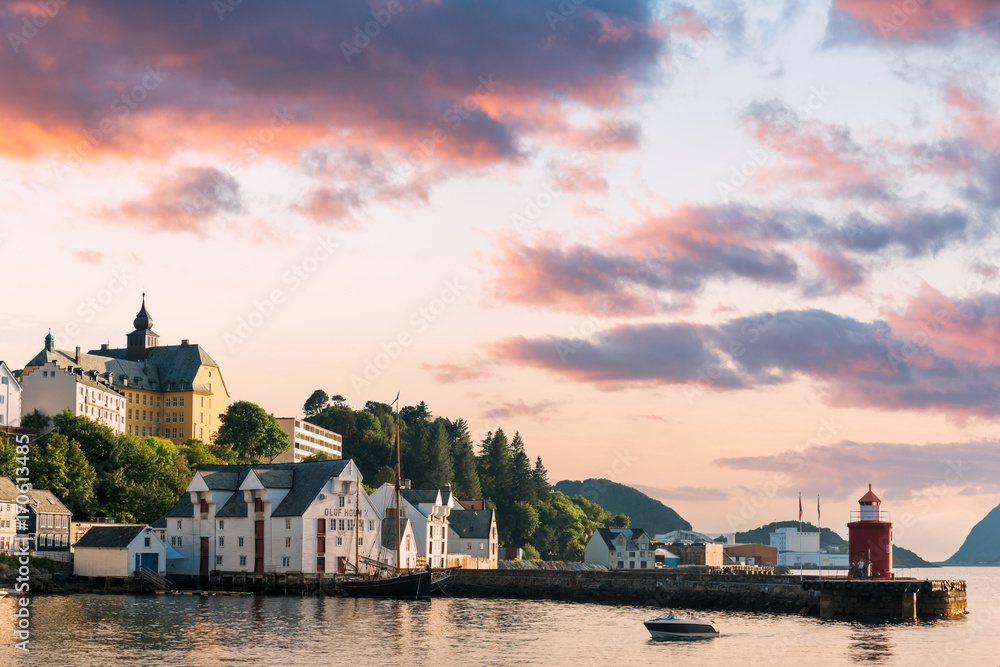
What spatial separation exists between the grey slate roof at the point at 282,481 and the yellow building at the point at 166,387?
6265cm

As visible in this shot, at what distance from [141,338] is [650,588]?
12021 centimetres

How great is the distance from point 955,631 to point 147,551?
71.0 metres

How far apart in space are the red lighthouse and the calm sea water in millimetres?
5610

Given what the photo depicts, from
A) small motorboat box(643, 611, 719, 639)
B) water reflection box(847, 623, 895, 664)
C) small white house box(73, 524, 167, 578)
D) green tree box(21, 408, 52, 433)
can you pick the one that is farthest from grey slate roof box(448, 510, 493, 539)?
small motorboat box(643, 611, 719, 639)

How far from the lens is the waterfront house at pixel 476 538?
140250 mm

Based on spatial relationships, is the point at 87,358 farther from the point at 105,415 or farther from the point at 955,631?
the point at 955,631

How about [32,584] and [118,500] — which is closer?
[32,584]

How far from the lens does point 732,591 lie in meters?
88.4

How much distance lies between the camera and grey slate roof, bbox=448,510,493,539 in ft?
462

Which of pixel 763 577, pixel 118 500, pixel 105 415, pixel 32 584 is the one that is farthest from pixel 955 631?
pixel 105 415

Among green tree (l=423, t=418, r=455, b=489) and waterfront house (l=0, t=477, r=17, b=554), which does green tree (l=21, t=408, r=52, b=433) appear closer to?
waterfront house (l=0, t=477, r=17, b=554)

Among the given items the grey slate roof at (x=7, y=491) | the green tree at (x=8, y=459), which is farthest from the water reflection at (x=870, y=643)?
the green tree at (x=8, y=459)

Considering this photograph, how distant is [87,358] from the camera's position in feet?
550

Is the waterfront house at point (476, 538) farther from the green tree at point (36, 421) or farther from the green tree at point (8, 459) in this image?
the green tree at point (36, 421)
